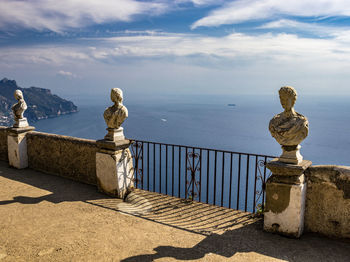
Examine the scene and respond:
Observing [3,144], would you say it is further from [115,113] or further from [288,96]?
[288,96]

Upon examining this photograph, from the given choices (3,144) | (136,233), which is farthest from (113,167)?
(3,144)

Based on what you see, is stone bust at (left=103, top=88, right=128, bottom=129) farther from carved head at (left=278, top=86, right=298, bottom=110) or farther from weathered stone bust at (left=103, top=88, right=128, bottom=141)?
carved head at (left=278, top=86, right=298, bottom=110)

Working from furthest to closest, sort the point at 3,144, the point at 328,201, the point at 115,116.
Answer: the point at 3,144 → the point at 115,116 → the point at 328,201

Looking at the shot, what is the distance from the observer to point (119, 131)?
5.65 meters

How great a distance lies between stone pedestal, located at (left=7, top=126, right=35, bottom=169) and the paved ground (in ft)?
6.57

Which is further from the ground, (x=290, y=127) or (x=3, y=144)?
(x=290, y=127)

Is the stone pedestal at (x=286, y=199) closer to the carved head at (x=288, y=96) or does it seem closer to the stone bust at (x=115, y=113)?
the carved head at (x=288, y=96)

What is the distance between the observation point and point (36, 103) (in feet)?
350

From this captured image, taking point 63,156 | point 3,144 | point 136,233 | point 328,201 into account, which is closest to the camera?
point 328,201

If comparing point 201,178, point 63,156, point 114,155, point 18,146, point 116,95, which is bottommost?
point 201,178

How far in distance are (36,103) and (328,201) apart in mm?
118511

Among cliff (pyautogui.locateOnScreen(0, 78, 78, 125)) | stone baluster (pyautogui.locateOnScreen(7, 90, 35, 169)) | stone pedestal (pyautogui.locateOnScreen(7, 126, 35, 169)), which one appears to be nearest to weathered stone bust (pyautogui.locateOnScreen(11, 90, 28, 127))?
stone baluster (pyautogui.locateOnScreen(7, 90, 35, 169))

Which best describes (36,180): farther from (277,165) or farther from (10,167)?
(277,165)

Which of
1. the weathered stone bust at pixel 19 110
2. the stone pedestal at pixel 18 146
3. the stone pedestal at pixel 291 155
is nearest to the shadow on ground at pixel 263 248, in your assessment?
the stone pedestal at pixel 291 155
